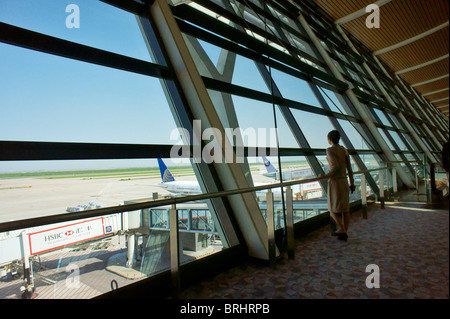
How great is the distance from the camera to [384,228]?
3.74 m

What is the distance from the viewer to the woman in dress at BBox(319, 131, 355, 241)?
3271 mm

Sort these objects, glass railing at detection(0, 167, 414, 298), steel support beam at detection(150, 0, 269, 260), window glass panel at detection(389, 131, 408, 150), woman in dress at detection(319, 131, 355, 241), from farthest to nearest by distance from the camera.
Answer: window glass panel at detection(389, 131, 408, 150) → woman in dress at detection(319, 131, 355, 241) → steel support beam at detection(150, 0, 269, 260) → glass railing at detection(0, 167, 414, 298)

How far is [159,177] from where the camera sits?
2479 mm

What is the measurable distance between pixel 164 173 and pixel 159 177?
6 centimetres

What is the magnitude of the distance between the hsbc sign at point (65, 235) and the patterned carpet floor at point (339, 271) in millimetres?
841

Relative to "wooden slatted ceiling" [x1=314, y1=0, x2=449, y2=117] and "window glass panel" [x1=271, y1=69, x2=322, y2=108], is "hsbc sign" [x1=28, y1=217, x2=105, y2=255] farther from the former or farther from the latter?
"wooden slatted ceiling" [x1=314, y1=0, x2=449, y2=117]

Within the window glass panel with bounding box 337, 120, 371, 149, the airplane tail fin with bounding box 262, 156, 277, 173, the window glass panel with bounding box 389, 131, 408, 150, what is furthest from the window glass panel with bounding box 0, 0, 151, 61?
the window glass panel with bounding box 389, 131, 408, 150

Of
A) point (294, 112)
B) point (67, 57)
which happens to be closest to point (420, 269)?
point (294, 112)

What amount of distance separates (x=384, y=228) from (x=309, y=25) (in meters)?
5.38

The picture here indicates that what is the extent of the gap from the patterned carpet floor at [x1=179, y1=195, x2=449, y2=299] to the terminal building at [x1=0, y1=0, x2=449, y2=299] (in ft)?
0.06

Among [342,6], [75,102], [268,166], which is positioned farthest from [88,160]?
[342,6]

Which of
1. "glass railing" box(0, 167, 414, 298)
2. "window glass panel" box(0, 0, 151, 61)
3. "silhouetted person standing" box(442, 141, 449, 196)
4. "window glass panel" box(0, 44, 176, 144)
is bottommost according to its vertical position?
"glass railing" box(0, 167, 414, 298)

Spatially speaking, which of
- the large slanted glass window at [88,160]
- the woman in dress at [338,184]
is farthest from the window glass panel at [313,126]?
the large slanted glass window at [88,160]
